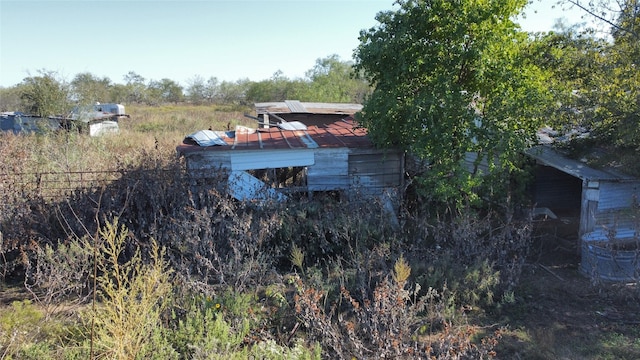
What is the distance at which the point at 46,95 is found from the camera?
19312 mm

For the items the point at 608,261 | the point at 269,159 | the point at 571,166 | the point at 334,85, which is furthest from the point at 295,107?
the point at 334,85

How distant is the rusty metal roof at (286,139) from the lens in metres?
9.07

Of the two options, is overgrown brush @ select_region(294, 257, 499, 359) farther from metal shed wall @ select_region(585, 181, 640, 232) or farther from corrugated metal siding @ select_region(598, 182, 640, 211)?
corrugated metal siding @ select_region(598, 182, 640, 211)

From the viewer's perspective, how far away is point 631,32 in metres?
7.57

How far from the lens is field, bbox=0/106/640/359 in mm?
4273

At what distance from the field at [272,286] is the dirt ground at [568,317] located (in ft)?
0.07

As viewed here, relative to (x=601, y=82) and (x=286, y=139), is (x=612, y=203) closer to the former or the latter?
(x=601, y=82)

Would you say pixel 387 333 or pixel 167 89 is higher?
pixel 167 89

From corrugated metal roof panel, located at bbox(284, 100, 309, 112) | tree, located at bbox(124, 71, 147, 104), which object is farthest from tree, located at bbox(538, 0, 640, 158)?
tree, located at bbox(124, 71, 147, 104)

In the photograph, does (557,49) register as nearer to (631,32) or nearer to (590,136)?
(631,32)

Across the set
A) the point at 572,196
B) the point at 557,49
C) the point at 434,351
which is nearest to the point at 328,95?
the point at 572,196

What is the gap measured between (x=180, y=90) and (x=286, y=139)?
4705cm

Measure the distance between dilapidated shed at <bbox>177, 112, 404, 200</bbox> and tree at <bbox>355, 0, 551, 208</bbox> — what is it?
→ 4.22ft

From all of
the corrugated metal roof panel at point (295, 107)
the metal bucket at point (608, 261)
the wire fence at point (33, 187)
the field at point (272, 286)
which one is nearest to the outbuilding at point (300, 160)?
the field at point (272, 286)
